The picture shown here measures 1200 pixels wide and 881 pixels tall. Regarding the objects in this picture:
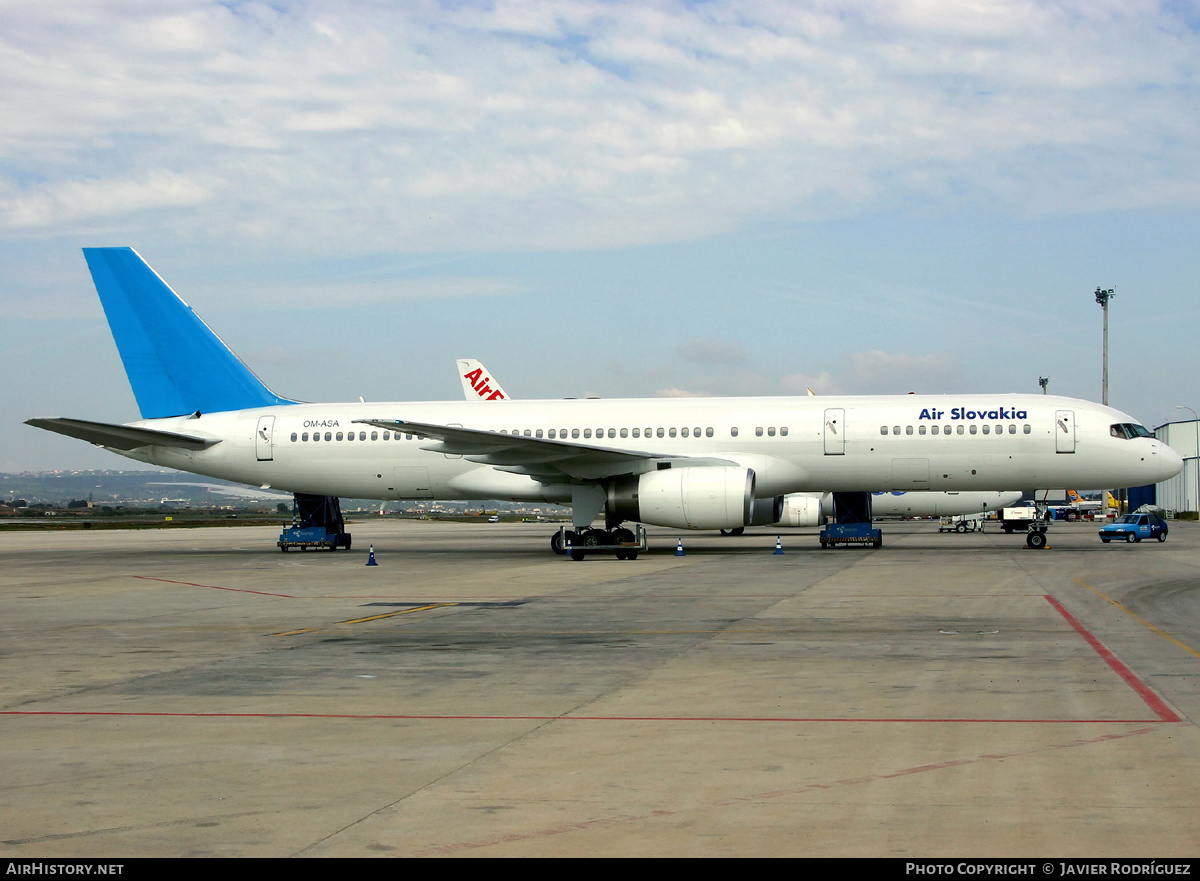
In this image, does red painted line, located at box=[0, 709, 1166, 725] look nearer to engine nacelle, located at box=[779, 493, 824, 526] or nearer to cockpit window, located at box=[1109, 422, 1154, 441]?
cockpit window, located at box=[1109, 422, 1154, 441]

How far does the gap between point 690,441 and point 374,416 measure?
9.53m

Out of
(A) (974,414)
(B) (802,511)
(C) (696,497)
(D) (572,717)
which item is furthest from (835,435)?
(D) (572,717)

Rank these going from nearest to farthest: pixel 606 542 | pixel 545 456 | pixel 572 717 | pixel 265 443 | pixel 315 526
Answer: pixel 572 717, pixel 606 542, pixel 545 456, pixel 265 443, pixel 315 526

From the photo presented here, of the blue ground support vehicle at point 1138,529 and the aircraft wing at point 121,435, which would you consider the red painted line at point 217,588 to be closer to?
the aircraft wing at point 121,435

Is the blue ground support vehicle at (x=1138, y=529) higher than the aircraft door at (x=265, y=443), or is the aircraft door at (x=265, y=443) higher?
the aircraft door at (x=265, y=443)

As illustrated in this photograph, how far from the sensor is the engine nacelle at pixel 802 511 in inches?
1732

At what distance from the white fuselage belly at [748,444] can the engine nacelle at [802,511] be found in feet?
43.1

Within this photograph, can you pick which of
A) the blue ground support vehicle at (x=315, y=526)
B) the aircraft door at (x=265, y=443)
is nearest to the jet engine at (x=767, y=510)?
the blue ground support vehicle at (x=315, y=526)

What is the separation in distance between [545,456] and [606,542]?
2.77 meters

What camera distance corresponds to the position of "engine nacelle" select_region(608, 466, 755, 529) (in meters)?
28.3

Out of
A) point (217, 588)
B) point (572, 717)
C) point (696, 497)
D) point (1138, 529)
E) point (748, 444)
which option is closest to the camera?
point (572, 717)

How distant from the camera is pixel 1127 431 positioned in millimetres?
29688

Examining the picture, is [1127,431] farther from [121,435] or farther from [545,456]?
[121,435]

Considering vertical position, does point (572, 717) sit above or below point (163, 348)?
below
